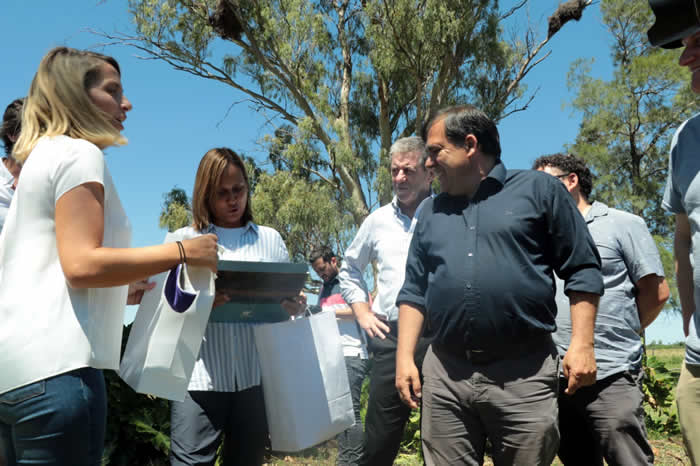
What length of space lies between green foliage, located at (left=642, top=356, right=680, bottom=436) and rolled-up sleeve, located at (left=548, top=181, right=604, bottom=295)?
5.57 m

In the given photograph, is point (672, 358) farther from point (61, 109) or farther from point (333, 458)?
point (61, 109)

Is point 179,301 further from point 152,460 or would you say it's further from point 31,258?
point 152,460

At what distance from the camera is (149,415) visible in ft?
16.9

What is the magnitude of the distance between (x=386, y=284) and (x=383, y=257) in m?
0.19

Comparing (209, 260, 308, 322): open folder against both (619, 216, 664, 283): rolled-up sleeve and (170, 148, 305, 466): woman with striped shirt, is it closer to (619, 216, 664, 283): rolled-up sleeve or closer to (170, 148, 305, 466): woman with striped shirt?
(170, 148, 305, 466): woman with striped shirt

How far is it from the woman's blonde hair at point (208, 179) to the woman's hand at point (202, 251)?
1038 mm

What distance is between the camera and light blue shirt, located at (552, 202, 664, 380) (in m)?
3.27

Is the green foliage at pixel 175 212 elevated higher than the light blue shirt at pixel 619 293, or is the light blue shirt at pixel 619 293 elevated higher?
the green foliage at pixel 175 212

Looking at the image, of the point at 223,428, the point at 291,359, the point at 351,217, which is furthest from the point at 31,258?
the point at 351,217

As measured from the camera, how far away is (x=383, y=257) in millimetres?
3930

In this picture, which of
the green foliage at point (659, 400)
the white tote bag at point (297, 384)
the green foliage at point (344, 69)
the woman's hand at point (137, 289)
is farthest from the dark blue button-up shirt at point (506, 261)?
the green foliage at point (344, 69)

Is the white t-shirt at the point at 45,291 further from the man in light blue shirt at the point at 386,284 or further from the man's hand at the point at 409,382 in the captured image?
the man in light blue shirt at the point at 386,284

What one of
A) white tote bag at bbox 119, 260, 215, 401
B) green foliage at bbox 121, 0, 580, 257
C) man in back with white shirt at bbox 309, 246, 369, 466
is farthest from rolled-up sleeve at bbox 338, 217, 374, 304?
green foliage at bbox 121, 0, 580, 257

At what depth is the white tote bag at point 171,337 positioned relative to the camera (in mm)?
2068
